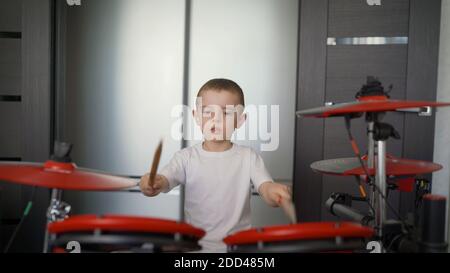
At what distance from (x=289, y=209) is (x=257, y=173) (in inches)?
14.0

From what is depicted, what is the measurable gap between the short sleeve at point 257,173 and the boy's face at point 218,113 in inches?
3.8

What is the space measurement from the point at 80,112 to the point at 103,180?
1466 mm

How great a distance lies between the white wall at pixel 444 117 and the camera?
158cm

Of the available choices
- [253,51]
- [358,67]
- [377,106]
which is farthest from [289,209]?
[253,51]

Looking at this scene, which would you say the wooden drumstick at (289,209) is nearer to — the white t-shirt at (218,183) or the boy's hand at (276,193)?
the boy's hand at (276,193)

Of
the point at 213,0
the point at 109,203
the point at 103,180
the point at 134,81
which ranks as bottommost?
the point at 109,203

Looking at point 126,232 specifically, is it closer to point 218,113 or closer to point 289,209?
point 289,209

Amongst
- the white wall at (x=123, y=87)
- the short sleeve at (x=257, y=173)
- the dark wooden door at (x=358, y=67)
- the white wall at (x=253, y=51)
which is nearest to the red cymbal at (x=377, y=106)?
the short sleeve at (x=257, y=173)

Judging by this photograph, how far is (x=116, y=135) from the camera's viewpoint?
205 centimetres

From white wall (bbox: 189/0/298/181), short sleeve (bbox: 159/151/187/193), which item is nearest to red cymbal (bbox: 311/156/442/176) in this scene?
short sleeve (bbox: 159/151/187/193)

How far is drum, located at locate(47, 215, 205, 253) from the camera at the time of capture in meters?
0.55

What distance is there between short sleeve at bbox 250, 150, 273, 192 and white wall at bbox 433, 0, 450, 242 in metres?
0.86

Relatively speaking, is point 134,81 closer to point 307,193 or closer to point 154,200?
point 154,200
